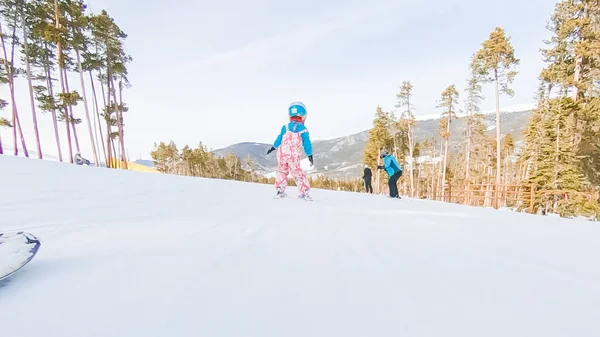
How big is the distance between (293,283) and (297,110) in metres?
4.59

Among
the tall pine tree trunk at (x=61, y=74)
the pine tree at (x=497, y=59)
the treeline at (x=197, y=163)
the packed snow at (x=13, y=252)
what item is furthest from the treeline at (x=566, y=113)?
the treeline at (x=197, y=163)

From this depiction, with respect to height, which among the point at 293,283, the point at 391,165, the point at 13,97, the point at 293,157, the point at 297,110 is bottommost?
the point at 293,283

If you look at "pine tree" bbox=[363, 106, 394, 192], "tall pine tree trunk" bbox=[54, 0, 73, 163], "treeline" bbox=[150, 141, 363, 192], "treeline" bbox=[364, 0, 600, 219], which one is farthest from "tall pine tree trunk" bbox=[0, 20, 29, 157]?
"treeline" bbox=[150, 141, 363, 192]

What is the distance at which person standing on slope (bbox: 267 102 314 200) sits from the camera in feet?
17.8

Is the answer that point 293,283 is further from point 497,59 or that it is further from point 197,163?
point 197,163

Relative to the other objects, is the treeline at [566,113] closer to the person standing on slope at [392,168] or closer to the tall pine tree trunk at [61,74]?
the person standing on slope at [392,168]

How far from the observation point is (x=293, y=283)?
1.26m

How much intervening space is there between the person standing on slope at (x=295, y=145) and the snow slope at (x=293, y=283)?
3.03 metres

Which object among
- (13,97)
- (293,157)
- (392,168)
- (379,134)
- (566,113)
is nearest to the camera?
(293,157)

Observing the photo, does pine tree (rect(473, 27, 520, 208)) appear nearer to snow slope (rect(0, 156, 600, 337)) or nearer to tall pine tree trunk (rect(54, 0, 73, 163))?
snow slope (rect(0, 156, 600, 337))

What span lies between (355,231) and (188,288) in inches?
61.2

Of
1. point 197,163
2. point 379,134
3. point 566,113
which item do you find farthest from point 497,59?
point 197,163

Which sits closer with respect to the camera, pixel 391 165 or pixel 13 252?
pixel 13 252

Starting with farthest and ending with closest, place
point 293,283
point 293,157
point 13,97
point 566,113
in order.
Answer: point 13,97 → point 566,113 → point 293,157 → point 293,283
